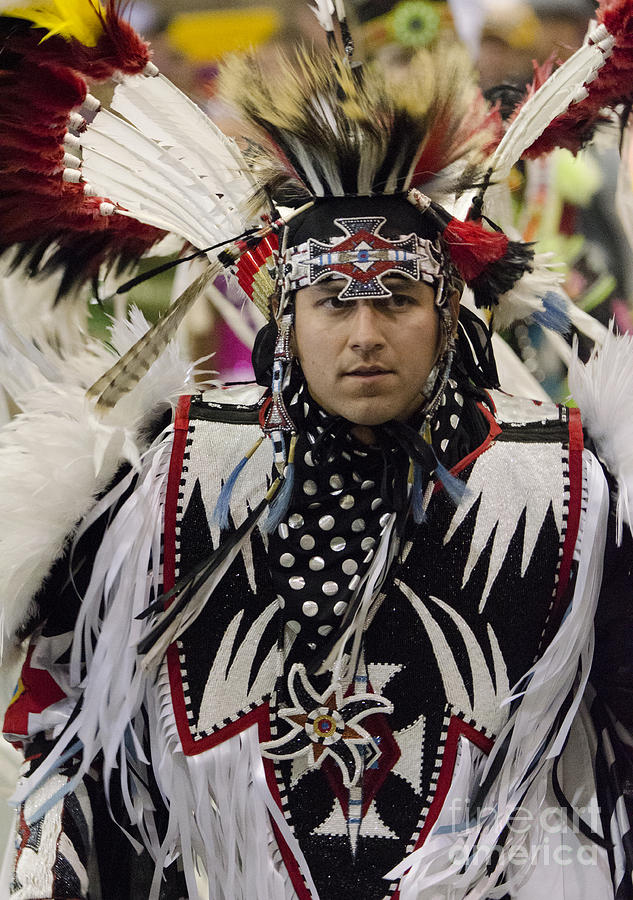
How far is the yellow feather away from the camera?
138 centimetres

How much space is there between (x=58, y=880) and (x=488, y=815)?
0.61 meters

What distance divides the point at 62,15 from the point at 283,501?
Answer: 2.42 feet

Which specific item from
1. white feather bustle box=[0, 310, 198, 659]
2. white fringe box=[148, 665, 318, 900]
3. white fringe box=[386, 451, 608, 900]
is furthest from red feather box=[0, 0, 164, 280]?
white fringe box=[386, 451, 608, 900]

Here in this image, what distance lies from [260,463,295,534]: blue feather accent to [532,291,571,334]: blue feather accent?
46 cm

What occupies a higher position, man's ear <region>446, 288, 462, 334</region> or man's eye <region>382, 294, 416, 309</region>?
man's ear <region>446, 288, 462, 334</region>

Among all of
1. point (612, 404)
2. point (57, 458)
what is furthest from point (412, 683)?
point (57, 458)

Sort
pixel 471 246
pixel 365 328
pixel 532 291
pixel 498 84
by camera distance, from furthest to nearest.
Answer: pixel 498 84, pixel 532 291, pixel 471 246, pixel 365 328

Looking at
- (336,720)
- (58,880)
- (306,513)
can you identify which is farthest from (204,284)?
(58,880)

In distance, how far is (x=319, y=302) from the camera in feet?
4.56

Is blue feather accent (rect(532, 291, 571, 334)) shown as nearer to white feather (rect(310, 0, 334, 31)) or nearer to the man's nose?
the man's nose

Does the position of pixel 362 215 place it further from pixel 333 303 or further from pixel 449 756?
pixel 449 756

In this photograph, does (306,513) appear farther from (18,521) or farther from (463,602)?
(18,521)

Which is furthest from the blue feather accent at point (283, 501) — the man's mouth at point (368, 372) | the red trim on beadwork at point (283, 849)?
the red trim on beadwork at point (283, 849)

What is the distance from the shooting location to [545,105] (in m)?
1.49
